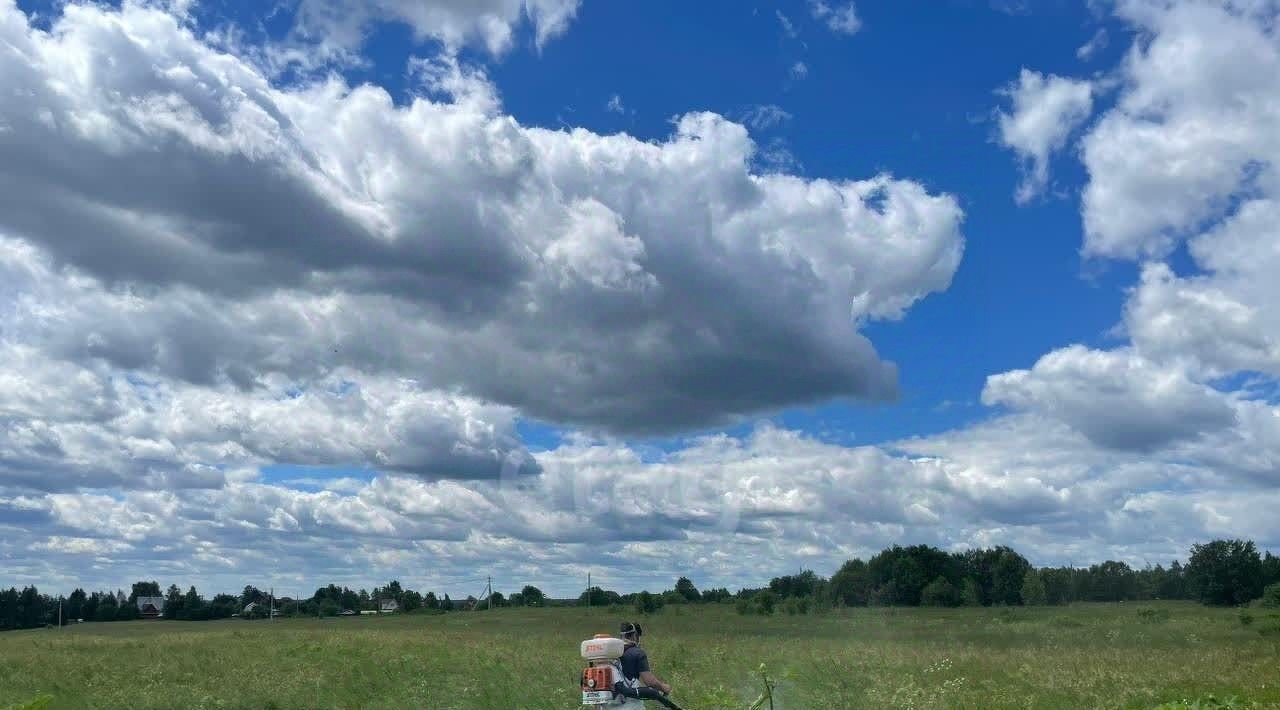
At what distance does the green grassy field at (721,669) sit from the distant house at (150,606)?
107332 mm

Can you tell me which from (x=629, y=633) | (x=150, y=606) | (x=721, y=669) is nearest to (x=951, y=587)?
(x=721, y=669)

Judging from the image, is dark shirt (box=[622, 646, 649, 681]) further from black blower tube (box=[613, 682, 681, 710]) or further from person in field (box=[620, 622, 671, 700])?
black blower tube (box=[613, 682, 681, 710])

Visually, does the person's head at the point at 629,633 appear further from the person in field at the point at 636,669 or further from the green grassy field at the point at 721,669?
the green grassy field at the point at 721,669

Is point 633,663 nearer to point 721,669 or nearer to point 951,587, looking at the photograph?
point 721,669

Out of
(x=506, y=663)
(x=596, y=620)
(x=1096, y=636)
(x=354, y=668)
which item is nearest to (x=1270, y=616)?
(x=1096, y=636)

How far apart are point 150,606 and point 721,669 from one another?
141513 millimetres

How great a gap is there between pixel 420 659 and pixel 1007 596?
66336 millimetres

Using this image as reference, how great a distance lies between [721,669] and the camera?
2875 cm

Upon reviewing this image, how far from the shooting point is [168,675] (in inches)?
1153

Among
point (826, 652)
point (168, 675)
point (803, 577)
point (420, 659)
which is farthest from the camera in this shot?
point (803, 577)

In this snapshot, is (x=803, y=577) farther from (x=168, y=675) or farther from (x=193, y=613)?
(x=193, y=613)

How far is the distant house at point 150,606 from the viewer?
5714 inches

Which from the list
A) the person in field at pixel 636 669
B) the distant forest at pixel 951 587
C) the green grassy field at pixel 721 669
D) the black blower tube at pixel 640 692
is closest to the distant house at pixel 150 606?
the distant forest at pixel 951 587

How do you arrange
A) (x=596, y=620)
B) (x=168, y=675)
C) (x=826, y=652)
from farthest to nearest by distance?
1. (x=596, y=620)
2. (x=826, y=652)
3. (x=168, y=675)
